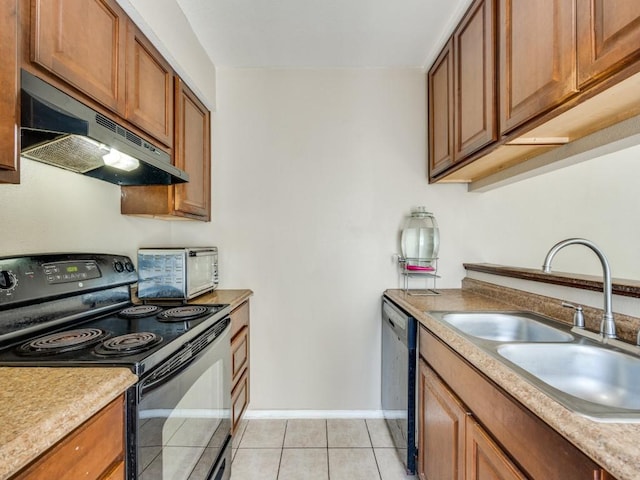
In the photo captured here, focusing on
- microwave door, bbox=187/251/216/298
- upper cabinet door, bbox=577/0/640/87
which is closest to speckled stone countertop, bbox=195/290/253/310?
microwave door, bbox=187/251/216/298

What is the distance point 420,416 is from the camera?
1.52 meters

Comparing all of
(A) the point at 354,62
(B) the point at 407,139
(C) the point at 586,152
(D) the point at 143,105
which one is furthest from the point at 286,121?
(C) the point at 586,152

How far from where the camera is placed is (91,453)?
0.69m

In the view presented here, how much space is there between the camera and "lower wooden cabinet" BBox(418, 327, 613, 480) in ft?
2.17

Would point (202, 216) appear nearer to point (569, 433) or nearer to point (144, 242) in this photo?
point (144, 242)

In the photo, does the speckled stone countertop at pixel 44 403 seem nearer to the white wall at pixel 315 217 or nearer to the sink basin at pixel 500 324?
the sink basin at pixel 500 324

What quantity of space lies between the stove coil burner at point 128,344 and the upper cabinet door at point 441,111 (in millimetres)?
1739

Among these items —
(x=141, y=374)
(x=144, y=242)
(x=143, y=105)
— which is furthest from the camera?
(x=144, y=242)

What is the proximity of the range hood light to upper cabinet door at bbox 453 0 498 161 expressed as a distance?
5.12 ft

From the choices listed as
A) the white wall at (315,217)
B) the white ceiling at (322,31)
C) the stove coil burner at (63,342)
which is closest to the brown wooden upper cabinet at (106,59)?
the white ceiling at (322,31)

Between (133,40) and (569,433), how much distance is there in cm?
190

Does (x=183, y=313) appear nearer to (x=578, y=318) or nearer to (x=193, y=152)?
(x=193, y=152)

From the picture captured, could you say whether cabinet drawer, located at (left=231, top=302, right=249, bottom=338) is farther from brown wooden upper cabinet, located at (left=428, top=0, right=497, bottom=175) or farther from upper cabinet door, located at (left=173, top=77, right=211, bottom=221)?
brown wooden upper cabinet, located at (left=428, top=0, right=497, bottom=175)

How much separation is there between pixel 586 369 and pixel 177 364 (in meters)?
1.37
